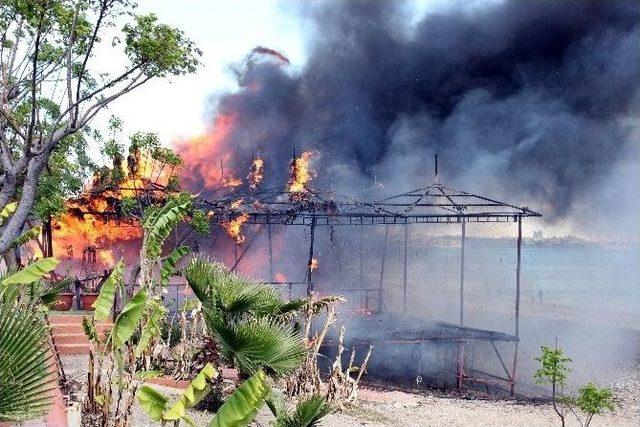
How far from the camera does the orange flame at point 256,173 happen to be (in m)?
38.5

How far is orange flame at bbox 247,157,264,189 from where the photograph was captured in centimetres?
3847

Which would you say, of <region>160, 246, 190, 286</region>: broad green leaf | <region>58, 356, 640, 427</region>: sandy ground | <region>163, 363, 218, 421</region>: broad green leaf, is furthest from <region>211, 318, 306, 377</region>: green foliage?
<region>58, 356, 640, 427</region>: sandy ground

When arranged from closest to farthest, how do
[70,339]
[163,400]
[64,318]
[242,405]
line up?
[242,405] < [163,400] < [70,339] < [64,318]

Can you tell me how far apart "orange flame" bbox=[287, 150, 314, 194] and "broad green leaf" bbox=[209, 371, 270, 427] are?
15222 millimetres

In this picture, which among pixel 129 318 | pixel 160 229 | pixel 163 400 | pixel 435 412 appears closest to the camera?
pixel 163 400

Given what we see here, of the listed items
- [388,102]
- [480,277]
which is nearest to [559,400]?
[388,102]

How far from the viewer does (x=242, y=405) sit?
4.96m

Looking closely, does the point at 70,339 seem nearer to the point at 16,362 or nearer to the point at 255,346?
the point at 255,346

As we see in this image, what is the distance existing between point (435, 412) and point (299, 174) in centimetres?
1853

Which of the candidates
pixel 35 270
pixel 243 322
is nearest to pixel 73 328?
pixel 243 322

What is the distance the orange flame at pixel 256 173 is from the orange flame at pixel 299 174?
2.93 m

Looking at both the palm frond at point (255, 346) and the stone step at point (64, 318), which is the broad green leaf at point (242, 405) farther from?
the stone step at point (64, 318)

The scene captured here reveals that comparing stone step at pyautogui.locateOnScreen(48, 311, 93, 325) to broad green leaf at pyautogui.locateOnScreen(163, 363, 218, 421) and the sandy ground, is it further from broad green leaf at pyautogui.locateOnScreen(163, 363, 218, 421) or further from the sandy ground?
broad green leaf at pyautogui.locateOnScreen(163, 363, 218, 421)

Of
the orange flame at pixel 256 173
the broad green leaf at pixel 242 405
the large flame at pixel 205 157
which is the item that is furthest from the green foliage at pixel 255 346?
the large flame at pixel 205 157
